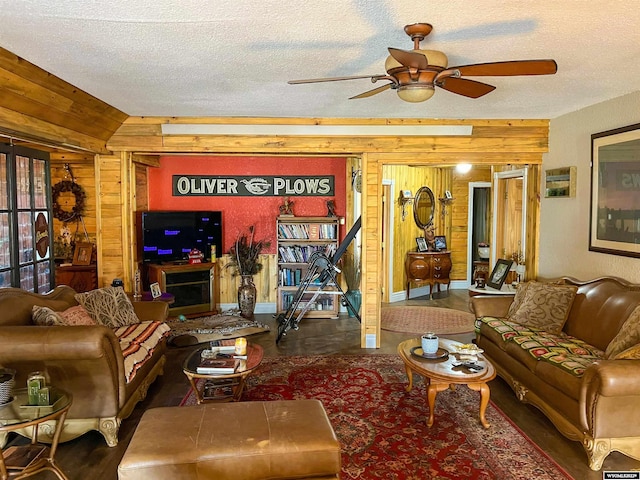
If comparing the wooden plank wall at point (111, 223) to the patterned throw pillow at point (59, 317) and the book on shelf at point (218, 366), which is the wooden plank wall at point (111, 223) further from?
the book on shelf at point (218, 366)

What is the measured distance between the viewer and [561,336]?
396 cm

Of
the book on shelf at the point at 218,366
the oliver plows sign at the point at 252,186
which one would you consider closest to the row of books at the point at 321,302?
the oliver plows sign at the point at 252,186

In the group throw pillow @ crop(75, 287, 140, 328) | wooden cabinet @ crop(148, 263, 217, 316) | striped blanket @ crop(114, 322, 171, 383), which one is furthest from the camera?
wooden cabinet @ crop(148, 263, 217, 316)

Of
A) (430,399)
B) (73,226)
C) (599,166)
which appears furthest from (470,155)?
(73,226)

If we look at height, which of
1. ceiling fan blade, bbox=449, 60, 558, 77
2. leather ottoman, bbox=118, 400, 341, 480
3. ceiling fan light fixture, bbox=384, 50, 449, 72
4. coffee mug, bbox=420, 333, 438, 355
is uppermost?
ceiling fan light fixture, bbox=384, 50, 449, 72

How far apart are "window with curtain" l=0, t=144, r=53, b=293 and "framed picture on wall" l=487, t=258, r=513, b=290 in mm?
4946

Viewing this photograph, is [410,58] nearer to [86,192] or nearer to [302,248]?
[302,248]

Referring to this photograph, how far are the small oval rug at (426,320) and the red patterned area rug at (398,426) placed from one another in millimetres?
1501

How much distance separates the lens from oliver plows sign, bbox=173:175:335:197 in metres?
6.84

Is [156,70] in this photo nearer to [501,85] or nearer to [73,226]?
[501,85]

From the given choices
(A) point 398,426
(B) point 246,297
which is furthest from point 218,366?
(B) point 246,297

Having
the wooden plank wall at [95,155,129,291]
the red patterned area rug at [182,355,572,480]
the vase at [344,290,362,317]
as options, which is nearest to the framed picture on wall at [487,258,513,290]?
the vase at [344,290,362,317]

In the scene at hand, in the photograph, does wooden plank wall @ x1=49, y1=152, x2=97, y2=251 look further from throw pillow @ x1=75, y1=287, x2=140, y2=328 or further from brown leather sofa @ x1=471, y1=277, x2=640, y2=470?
brown leather sofa @ x1=471, y1=277, x2=640, y2=470

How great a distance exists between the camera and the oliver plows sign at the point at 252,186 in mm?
6844
